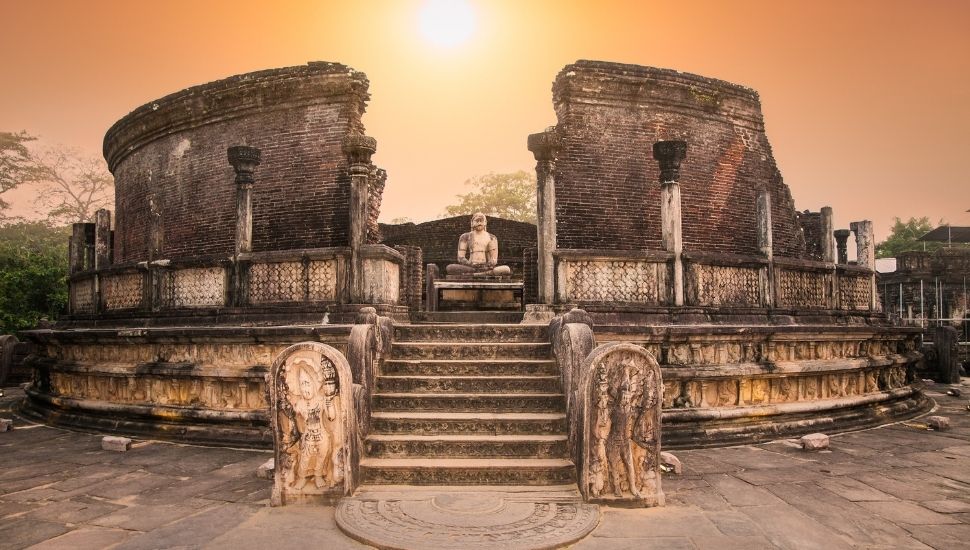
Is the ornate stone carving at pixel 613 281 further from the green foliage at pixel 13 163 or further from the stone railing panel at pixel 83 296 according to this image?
the green foliage at pixel 13 163

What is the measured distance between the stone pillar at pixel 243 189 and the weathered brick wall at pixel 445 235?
1172cm

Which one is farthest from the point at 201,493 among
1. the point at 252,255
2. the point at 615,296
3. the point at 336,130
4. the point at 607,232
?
the point at 607,232

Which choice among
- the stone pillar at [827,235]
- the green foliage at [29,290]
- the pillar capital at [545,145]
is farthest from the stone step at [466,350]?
the green foliage at [29,290]

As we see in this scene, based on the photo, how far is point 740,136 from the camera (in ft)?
46.0

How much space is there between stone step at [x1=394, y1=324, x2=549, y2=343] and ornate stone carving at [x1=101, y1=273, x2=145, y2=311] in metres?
4.87

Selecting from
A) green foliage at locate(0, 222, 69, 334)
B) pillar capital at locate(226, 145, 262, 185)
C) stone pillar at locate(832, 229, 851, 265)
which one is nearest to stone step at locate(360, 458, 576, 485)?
pillar capital at locate(226, 145, 262, 185)

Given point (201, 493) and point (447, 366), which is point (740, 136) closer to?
point (447, 366)

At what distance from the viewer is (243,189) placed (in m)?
8.53

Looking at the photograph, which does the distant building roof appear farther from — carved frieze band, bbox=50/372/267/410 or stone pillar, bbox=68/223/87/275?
stone pillar, bbox=68/223/87/275

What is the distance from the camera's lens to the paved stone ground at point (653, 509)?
152 inches

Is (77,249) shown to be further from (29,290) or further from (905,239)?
(905,239)

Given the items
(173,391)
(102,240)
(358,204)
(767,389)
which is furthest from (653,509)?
(102,240)

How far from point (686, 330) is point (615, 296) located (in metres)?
1.03

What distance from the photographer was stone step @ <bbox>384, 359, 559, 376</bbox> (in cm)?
613
